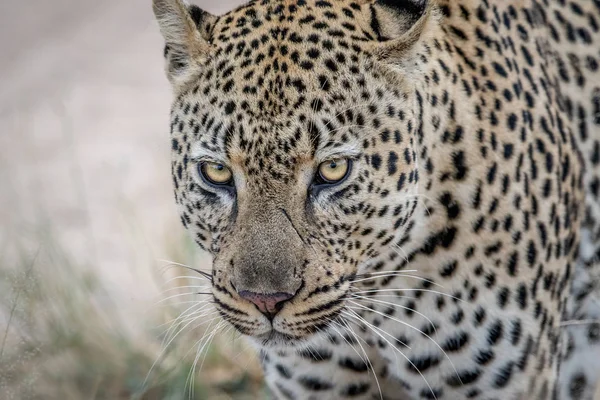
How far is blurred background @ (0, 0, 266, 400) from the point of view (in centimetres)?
731

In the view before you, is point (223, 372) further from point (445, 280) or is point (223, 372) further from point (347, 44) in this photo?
point (347, 44)

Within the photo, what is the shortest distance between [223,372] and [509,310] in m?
2.97

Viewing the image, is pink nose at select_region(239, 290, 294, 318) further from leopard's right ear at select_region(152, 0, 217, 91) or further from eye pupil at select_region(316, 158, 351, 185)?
leopard's right ear at select_region(152, 0, 217, 91)

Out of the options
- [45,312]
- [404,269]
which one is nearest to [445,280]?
[404,269]

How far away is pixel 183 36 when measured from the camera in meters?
5.20

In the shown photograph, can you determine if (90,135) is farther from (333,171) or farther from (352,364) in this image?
(333,171)

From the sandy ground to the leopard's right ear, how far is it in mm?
2669

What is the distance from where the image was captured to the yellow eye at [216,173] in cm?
495

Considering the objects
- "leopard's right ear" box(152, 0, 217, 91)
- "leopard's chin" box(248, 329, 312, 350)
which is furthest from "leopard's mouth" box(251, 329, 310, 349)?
"leopard's right ear" box(152, 0, 217, 91)

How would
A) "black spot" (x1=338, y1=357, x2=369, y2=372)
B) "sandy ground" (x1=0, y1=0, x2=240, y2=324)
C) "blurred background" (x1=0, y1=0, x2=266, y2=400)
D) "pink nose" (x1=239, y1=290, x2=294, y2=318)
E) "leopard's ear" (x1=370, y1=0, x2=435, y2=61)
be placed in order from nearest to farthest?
"pink nose" (x1=239, y1=290, x2=294, y2=318) → "leopard's ear" (x1=370, y1=0, x2=435, y2=61) → "black spot" (x1=338, y1=357, x2=369, y2=372) → "blurred background" (x1=0, y1=0, x2=266, y2=400) → "sandy ground" (x1=0, y1=0, x2=240, y2=324)

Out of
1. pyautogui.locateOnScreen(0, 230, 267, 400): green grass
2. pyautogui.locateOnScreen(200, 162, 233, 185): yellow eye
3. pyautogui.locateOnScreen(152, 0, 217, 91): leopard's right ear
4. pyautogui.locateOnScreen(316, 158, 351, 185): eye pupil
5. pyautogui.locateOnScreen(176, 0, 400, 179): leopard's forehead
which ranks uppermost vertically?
pyautogui.locateOnScreen(152, 0, 217, 91): leopard's right ear

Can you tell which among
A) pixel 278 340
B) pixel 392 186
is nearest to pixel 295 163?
pixel 392 186

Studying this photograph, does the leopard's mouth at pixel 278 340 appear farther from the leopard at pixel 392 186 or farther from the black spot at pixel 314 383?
the black spot at pixel 314 383

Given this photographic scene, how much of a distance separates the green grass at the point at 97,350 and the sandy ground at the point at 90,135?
42 cm
